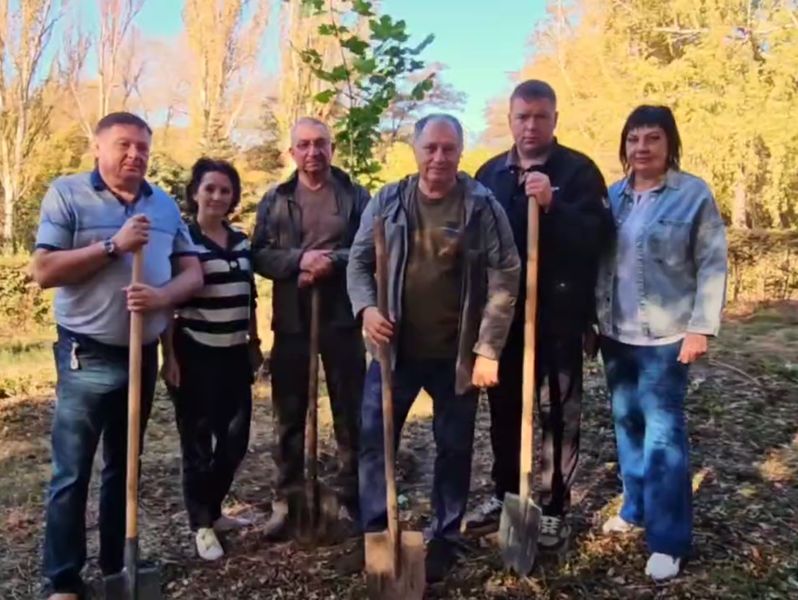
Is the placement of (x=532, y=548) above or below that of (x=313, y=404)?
below

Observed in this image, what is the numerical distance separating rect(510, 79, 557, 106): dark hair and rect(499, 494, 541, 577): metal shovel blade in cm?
164

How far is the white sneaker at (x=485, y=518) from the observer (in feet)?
12.8

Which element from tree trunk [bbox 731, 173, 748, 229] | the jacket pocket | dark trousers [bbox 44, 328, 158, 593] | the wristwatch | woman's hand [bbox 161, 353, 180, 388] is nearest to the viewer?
the wristwatch

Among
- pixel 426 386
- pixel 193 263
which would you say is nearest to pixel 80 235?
pixel 193 263

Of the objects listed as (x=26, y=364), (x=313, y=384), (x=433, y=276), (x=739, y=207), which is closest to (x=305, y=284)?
(x=313, y=384)

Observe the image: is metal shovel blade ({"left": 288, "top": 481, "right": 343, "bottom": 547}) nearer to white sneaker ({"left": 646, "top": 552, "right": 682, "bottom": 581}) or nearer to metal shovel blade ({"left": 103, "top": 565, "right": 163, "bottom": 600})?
Answer: metal shovel blade ({"left": 103, "top": 565, "right": 163, "bottom": 600})

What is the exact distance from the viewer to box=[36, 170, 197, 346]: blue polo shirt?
9.71 ft

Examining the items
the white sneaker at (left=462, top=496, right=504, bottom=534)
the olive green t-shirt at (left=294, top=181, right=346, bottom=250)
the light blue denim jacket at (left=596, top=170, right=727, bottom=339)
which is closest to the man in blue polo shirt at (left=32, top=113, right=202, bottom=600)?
the olive green t-shirt at (left=294, top=181, right=346, bottom=250)

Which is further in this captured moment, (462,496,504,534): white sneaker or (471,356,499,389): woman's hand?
(462,496,504,534): white sneaker

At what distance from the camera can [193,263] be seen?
3.36 metres

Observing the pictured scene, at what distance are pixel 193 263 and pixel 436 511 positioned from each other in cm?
145

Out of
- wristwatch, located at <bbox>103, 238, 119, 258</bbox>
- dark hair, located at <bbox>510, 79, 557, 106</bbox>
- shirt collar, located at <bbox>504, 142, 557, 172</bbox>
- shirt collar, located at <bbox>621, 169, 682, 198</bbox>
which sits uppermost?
dark hair, located at <bbox>510, 79, 557, 106</bbox>

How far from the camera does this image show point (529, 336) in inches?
131

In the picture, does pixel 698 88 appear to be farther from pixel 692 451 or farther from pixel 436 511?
pixel 436 511
